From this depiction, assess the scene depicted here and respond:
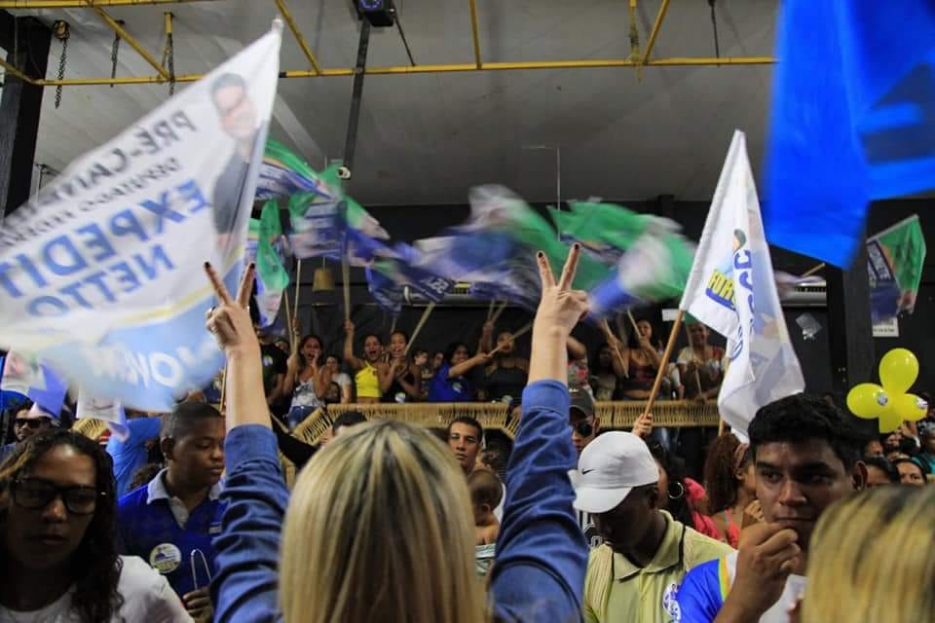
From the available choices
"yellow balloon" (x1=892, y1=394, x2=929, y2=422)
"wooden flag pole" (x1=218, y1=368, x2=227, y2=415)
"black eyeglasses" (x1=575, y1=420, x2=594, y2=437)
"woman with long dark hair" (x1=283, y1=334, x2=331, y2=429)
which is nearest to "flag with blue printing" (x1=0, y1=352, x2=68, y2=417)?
"wooden flag pole" (x1=218, y1=368, x2=227, y2=415)

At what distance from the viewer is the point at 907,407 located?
6.66m

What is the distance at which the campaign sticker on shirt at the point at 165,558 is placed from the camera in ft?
8.41

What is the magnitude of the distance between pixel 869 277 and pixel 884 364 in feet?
4.95

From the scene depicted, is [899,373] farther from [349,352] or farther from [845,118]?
[845,118]

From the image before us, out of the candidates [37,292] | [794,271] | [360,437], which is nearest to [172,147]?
[37,292]

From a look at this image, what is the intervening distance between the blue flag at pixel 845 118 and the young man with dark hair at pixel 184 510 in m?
2.11

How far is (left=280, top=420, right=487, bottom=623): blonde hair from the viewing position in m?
0.94

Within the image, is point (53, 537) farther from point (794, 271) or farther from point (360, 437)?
point (794, 271)

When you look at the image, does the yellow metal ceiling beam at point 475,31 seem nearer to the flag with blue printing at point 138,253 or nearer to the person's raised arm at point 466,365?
the person's raised arm at point 466,365

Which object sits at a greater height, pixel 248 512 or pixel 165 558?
pixel 248 512

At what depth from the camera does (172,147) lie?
2.63 meters

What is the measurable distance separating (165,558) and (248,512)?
163 centimetres

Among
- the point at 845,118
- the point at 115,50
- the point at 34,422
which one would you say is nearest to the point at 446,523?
the point at 845,118

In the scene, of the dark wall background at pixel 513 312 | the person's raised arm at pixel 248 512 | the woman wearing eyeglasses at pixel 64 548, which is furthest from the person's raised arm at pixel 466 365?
the person's raised arm at pixel 248 512
